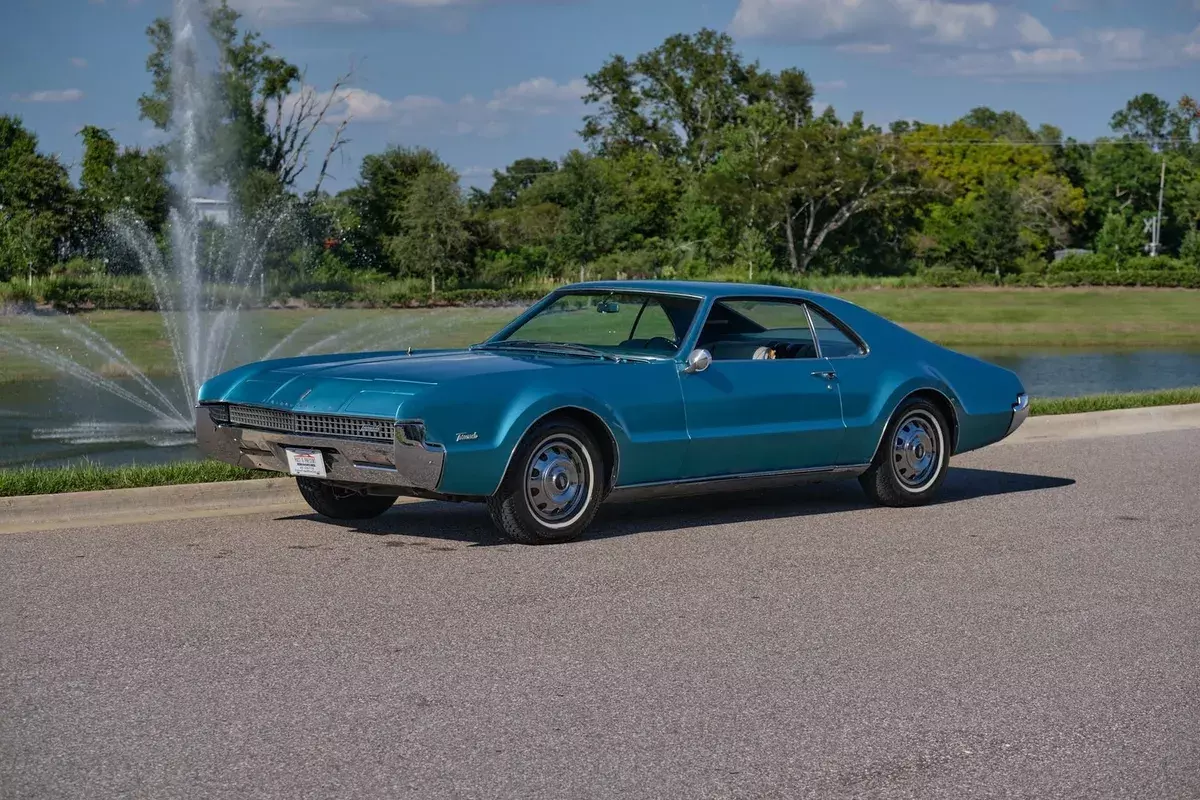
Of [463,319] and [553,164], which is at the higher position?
[553,164]

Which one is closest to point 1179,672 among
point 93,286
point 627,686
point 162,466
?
point 627,686

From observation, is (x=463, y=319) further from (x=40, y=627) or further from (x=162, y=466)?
(x=40, y=627)

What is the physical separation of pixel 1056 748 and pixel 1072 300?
2004 inches

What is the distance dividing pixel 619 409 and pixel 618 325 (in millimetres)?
1078

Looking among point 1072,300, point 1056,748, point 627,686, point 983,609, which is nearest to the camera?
point 1056,748

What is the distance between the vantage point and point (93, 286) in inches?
1602

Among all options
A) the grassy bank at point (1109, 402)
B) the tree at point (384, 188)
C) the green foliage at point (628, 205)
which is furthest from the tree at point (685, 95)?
the grassy bank at point (1109, 402)

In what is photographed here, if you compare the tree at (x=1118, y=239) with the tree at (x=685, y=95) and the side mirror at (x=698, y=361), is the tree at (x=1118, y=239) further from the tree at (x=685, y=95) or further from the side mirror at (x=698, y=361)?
the side mirror at (x=698, y=361)

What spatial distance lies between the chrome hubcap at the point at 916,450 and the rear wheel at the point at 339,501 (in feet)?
10.8

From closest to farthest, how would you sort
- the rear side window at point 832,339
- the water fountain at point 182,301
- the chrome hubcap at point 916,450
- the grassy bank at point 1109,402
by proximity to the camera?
the rear side window at point 832,339
the chrome hubcap at point 916,450
the grassy bank at point 1109,402
the water fountain at point 182,301

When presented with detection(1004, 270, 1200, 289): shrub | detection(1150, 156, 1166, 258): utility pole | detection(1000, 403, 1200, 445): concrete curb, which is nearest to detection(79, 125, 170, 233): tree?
detection(1004, 270, 1200, 289): shrub

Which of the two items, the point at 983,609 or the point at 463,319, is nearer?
the point at 983,609

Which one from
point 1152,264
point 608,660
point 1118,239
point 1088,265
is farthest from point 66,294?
point 1118,239

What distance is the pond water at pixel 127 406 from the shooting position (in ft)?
58.0
